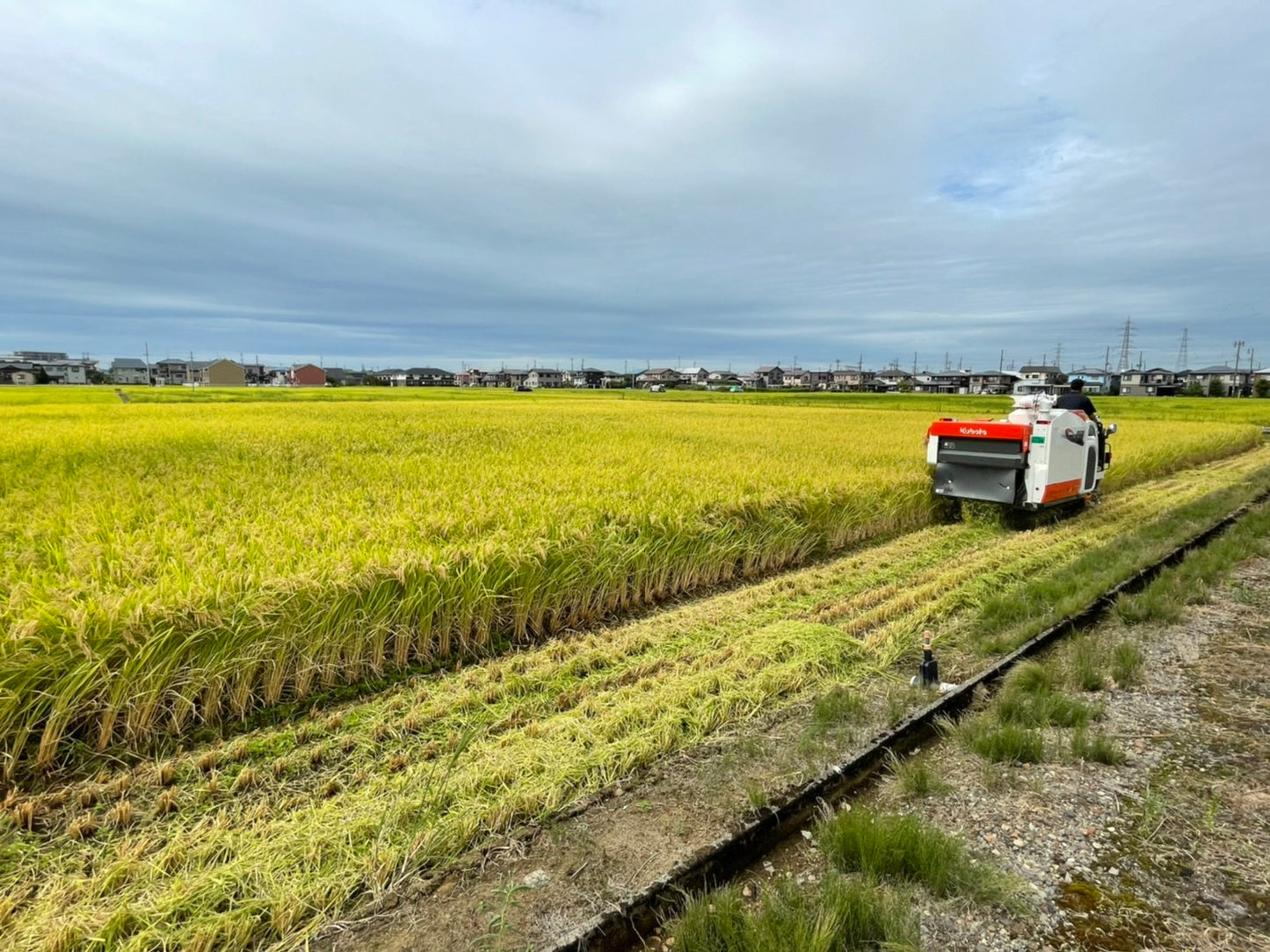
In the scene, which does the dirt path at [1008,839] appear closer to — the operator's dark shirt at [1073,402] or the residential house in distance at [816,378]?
the operator's dark shirt at [1073,402]

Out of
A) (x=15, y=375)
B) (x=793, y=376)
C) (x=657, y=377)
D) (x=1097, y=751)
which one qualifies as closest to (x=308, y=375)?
(x=15, y=375)

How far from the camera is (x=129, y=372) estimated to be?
93.7 m

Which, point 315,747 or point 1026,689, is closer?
point 315,747

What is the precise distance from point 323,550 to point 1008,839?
4054 millimetres

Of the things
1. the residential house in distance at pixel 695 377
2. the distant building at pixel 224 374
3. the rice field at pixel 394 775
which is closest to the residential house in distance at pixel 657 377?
the residential house in distance at pixel 695 377

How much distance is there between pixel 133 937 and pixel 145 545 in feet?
9.37

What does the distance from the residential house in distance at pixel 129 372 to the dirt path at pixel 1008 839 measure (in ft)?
383

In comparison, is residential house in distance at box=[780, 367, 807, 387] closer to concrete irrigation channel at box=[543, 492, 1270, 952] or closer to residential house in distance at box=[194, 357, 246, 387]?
residential house in distance at box=[194, 357, 246, 387]

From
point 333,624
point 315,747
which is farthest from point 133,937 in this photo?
point 333,624

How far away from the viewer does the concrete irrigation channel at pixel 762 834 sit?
201 cm

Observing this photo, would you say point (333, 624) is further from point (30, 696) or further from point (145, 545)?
point (145, 545)

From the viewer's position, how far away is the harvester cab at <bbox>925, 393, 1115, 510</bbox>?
753 centimetres

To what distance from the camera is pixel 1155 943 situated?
6.55ft

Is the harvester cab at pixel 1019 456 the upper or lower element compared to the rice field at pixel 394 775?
upper
